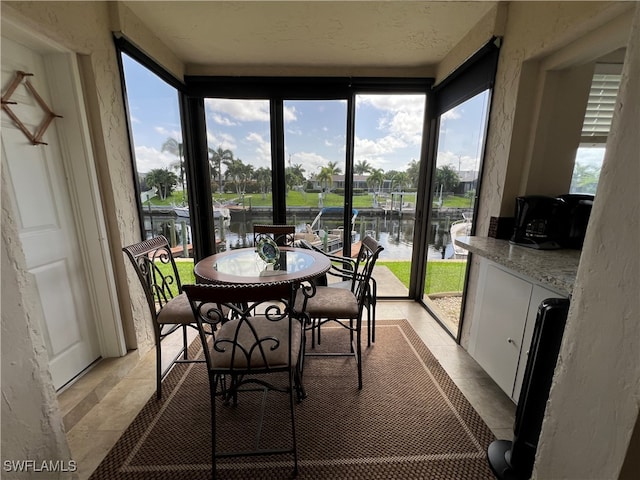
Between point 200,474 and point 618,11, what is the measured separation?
2.81m

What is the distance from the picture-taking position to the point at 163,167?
7.80 ft

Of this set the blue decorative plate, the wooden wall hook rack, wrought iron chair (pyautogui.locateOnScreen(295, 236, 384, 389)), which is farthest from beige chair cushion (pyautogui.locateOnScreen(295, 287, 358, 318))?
the wooden wall hook rack

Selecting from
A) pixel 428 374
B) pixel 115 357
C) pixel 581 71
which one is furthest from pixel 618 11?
pixel 115 357

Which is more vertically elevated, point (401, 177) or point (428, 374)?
point (401, 177)

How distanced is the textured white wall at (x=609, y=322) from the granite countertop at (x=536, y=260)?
1.32ft

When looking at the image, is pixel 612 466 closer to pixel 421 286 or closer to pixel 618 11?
pixel 618 11

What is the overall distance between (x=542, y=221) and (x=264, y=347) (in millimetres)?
1700

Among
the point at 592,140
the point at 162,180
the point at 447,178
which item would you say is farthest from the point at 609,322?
the point at 162,180

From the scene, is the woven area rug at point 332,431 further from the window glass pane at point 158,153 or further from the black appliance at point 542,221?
the window glass pane at point 158,153

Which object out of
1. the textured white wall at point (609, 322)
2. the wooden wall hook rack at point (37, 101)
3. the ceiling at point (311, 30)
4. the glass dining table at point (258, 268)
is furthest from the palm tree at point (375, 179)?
the wooden wall hook rack at point (37, 101)

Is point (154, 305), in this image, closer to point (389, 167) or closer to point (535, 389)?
point (535, 389)

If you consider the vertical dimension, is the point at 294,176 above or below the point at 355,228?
above

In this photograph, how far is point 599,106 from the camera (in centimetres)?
159
